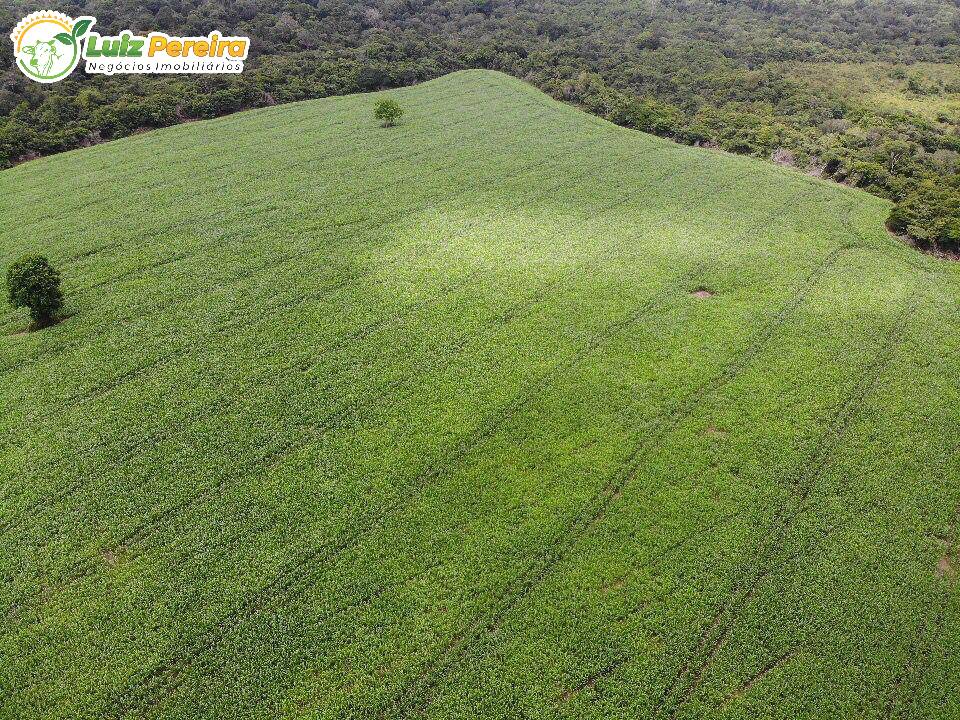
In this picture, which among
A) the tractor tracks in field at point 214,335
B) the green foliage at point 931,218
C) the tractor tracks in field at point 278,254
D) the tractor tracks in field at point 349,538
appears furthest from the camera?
the green foliage at point 931,218

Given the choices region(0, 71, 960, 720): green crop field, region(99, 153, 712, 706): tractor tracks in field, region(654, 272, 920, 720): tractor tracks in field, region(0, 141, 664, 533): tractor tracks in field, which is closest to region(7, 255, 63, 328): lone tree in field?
region(0, 71, 960, 720): green crop field

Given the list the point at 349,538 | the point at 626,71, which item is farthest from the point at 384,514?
the point at 626,71

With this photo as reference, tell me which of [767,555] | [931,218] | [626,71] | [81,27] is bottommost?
[767,555]

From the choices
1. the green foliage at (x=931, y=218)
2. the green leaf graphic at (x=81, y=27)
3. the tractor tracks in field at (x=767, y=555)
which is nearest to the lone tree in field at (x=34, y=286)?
the tractor tracks in field at (x=767, y=555)

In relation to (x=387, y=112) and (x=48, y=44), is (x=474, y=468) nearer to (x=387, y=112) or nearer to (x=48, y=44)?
(x=387, y=112)

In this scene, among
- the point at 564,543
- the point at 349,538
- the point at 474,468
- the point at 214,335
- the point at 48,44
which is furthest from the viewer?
the point at 48,44

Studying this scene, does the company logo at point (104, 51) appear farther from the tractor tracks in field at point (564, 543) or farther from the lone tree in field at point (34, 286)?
the tractor tracks in field at point (564, 543)
